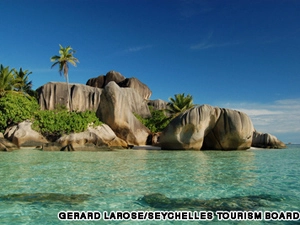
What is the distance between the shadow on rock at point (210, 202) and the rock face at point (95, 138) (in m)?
16.1

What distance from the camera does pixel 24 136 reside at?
21.2 m

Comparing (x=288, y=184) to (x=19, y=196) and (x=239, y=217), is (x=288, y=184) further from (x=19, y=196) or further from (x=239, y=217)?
(x=19, y=196)

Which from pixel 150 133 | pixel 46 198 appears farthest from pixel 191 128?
pixel 46 198

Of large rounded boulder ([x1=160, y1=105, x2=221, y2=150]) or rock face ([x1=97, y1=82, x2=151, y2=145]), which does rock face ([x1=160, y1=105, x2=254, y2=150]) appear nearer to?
large rounded boulder ([x1=160, y1=105, x2=221, y2=150])

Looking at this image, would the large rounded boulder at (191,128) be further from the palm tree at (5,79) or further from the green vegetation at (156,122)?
the palm tree at (5,79)

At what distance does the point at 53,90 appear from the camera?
3088 cm

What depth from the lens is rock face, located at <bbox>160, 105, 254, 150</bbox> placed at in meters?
19.0

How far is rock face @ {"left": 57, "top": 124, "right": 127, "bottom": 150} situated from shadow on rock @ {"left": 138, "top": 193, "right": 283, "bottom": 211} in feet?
52.7

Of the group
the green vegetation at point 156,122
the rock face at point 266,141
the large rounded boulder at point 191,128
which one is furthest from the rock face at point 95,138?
the rock face at point 266,141

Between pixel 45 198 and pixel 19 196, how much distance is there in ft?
1.78

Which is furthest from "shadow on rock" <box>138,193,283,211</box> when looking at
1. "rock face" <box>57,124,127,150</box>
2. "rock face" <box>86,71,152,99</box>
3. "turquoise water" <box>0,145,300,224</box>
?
"rock face" <box>86,71,152,99</box>

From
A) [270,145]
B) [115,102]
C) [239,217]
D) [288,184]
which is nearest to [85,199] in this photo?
[239,217]

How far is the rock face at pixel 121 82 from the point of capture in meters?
35.7

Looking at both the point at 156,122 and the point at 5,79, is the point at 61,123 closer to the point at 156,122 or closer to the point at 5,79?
the point at 5,79
